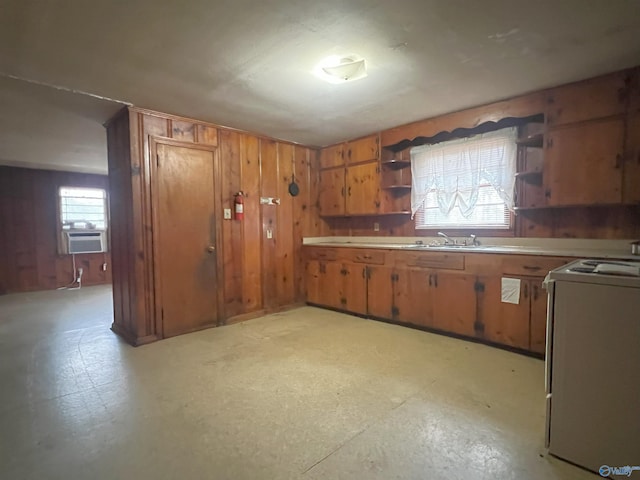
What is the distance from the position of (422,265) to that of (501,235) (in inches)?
35.3

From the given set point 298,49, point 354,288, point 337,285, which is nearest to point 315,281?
point 337,285

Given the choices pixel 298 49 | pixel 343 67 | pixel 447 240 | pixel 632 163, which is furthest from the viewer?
pixel 447 240

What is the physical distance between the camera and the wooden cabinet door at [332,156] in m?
4.65

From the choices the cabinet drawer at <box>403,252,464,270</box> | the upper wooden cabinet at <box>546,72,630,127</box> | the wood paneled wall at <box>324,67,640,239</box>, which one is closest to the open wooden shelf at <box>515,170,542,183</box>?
the wood paneled wall at <box>324,67,640,239</box>

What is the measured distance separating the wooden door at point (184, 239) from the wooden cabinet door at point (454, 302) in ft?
8.23

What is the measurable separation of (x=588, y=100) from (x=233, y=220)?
3702mm

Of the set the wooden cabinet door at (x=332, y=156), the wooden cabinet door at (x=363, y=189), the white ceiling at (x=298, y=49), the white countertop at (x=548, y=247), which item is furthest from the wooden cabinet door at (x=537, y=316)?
the wooden cabinet door at (x=332, y=156)

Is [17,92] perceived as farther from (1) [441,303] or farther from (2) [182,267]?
(1) [441,303]

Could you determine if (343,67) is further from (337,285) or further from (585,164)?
(337,285)

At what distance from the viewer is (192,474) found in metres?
1.46

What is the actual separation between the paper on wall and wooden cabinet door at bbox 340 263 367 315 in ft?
5.17

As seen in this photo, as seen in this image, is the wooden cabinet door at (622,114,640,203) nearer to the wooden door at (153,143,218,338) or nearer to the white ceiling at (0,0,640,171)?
the white ceiling at (0,0,640,171)

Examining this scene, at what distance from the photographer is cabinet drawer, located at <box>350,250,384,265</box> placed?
3.85 meters

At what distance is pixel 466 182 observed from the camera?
11.8 feet
